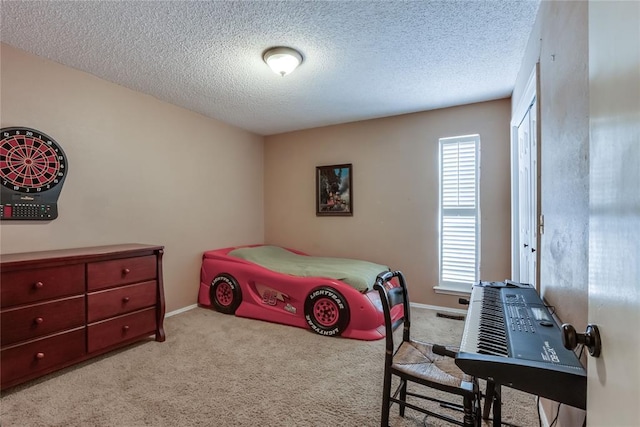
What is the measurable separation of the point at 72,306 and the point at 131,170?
4.68 ft

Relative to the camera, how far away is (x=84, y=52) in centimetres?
237

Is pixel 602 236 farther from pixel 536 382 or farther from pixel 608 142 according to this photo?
pixel 536 382

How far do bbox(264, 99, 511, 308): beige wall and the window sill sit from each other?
66 mm

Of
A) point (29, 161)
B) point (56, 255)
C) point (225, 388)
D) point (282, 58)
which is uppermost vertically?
point (282, 58)

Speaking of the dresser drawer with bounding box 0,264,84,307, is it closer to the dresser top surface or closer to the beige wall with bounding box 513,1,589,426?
the dresser top surface

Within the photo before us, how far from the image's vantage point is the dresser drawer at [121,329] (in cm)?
232

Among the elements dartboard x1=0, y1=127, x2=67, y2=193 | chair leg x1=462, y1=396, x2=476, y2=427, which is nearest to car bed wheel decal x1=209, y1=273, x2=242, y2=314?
dartboard x1=0, y1=127, x2=67, y2=193

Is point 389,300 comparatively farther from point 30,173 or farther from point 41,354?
point 30,173

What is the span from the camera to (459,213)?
141 inches

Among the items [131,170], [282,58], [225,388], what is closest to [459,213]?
[282,58]

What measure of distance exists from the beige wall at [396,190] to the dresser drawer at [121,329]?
2.30 meters

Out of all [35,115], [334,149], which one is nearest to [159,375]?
[35,115]

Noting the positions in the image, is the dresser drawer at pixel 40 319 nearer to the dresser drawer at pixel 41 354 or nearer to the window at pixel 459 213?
the dresser drawer at pixel 41 354

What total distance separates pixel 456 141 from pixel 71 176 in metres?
3.86
